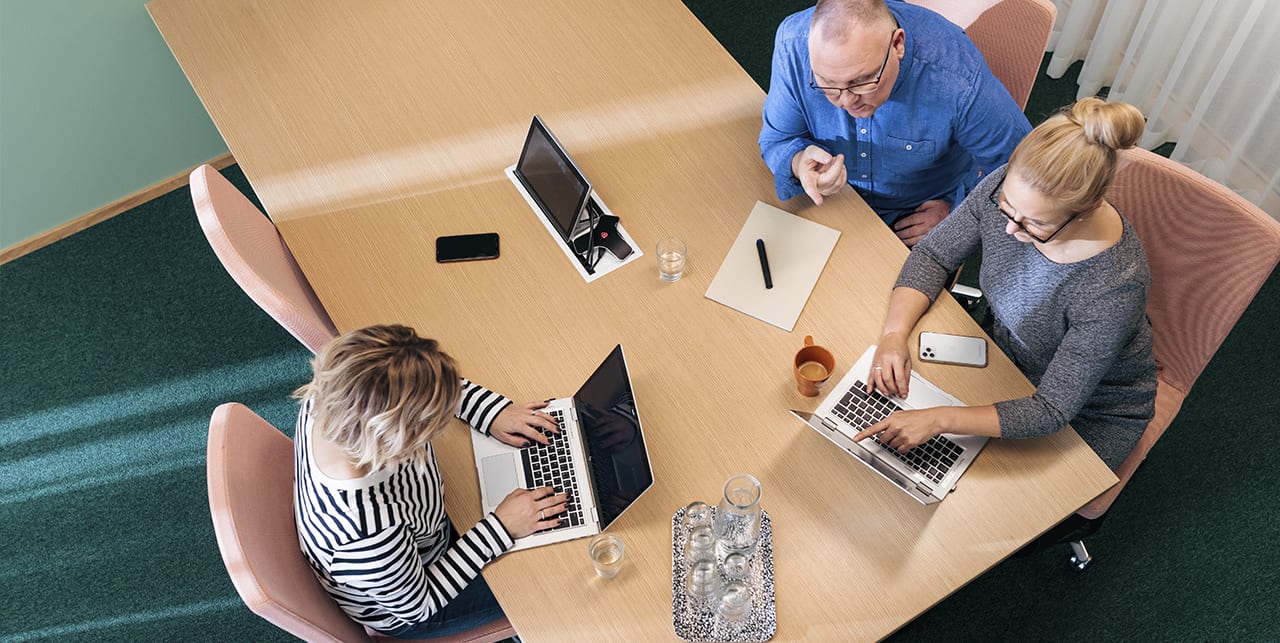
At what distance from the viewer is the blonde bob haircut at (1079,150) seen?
5.22 ft

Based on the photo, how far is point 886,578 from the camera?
1.72m

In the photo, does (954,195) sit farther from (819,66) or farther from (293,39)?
(293,39)

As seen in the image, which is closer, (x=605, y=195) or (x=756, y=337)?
(x=756, y=337)

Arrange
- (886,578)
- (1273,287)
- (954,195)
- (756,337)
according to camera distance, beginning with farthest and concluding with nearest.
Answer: (1273,287) < (954,195) < (756,337) < (886,578)

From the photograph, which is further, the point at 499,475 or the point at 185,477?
the point at 185,477

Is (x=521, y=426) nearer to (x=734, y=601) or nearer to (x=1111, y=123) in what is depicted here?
(x=734, y=601)

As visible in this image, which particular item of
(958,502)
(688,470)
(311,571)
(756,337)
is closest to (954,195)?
(756,337)

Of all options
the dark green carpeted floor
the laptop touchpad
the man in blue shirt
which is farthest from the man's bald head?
the dark green carpeted floor

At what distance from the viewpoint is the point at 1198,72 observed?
9.65 feet

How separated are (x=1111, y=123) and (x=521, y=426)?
117 centimetres

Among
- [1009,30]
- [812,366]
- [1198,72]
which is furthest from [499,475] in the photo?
[1198,72]

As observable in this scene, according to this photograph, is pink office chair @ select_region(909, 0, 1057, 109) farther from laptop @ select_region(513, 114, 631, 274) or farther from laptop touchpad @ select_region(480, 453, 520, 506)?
laptop touchpad @ select_region(480, 453, 520, 506)

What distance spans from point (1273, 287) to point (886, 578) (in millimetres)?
1986

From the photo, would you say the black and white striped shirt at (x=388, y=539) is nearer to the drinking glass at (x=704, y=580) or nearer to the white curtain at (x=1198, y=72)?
the drinking glass at (x=704, y=580)
